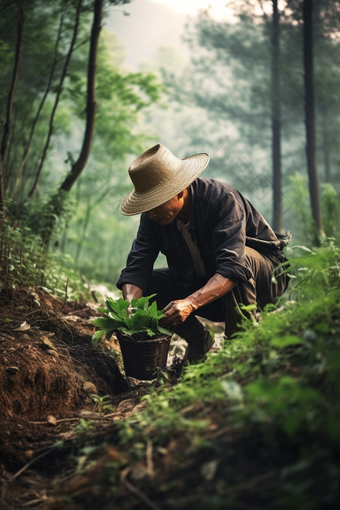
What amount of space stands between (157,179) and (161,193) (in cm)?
12

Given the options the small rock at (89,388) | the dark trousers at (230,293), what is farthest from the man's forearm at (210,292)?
the small rock at (89,388)

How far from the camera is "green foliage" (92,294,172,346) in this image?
2576 millimetres

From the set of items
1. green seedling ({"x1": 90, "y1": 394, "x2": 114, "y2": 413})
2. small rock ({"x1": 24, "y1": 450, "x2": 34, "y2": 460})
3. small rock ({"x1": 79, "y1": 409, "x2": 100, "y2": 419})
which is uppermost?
small rock ({"x1": 24, "y1": 450, "x2": 34, "y2": 460})

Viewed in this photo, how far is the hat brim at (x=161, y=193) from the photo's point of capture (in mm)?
2855

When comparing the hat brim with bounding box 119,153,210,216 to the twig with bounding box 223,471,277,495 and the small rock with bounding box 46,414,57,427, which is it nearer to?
the small rock with bounding box 46,414,57,427

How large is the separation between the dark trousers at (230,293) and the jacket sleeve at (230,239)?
0.15 meters

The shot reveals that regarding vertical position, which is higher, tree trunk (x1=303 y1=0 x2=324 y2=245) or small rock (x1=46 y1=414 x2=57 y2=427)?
tree trunk (x1=303 y1=0 x2=324 y2=245)

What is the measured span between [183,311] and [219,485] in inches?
55.0

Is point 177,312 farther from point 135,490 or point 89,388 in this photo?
point 135,490

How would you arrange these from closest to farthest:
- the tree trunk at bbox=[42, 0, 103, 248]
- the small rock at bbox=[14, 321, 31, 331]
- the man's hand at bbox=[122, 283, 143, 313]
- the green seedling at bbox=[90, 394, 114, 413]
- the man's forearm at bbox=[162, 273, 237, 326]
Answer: the green seedling at bbox=[90, 394, 114, 413] → the man's forearm at bbox=[162, 273, 237, 326] → the small rock at bbox=[14, 321, 31, 331] → the man's hand at bbox=[122, 283, 143, 313] → the tree trunk at bbox=[42, 0, 103, 248]

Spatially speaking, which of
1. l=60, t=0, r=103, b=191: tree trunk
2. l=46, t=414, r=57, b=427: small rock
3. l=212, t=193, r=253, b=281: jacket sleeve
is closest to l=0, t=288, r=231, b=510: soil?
l=46, t=414, r=57, b=427: small rock

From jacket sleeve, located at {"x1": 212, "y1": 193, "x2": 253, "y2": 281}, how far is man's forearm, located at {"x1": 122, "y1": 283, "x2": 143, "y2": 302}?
25.8 inches

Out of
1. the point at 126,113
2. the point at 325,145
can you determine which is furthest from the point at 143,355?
the point at 325,145

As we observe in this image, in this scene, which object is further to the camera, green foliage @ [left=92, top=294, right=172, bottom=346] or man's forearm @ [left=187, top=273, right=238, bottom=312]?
man's forearm @ [left=187, top=273, right=238, bottom=312]
